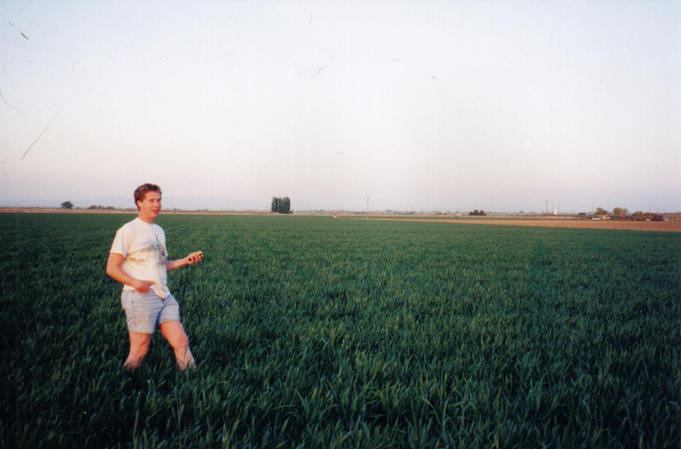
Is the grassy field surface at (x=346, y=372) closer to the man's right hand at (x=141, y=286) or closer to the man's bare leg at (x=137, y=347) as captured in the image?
the man's bare leg at (x=137, y=347)

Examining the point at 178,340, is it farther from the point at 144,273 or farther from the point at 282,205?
the point at 282,205

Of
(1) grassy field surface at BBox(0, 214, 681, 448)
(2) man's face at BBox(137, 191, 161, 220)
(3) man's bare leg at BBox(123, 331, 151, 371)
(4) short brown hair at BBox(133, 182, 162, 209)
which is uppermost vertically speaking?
(4) short brown hair at BBox(133, 182, 162, 209)

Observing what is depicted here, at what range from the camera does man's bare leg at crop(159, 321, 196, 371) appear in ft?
9.89

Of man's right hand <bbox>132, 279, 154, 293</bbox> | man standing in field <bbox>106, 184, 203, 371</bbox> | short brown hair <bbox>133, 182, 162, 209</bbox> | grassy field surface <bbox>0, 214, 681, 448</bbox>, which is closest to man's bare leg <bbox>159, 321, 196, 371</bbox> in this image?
man standing in field <bbox>106, 184, 203, 371</bbox>

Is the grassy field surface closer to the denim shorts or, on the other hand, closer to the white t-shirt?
the denim shorts

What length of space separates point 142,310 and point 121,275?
35 centimetres

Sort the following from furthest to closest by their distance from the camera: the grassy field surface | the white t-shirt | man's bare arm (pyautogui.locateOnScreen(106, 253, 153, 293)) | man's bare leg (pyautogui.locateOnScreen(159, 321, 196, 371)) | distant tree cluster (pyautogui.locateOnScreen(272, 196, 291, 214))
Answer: distant tree cluster (pyautogui.locateOnScreen(272, 196, 291, 214))
man's bare leg (pyautogui.locateOnScreen(159, 321, 196, 371))
the white t-shirt
man's bare arm (pyautogui.locateOnScreen(106, 253, 153, 293))
the grassy field surface

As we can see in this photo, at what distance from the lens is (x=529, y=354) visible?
3.98 m

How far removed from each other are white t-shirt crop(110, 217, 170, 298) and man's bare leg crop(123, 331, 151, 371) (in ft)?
1.22

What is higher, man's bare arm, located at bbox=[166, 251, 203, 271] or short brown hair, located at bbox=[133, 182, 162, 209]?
short brown hair, located at bbox=[133, 182, 162, 209]

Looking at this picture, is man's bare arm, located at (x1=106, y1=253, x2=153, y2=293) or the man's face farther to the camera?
the man's face

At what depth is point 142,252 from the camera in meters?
2.85

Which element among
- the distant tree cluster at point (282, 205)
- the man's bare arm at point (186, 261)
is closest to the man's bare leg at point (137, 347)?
the man's bare arm at point (186, 261)

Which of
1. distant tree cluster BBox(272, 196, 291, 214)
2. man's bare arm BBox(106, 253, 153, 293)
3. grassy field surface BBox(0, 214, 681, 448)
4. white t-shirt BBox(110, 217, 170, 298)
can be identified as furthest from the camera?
distant tree cluster BBox(272, 196, 291, 214)
